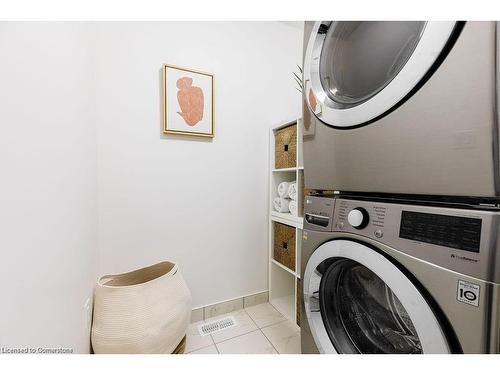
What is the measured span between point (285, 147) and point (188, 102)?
683mm

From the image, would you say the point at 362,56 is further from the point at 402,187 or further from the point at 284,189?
the point at 284,189

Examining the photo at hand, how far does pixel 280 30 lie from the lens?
5.33ft

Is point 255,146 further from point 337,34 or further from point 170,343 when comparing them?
point 170,343

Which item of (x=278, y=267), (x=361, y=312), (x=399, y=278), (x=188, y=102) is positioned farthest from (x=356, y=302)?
(x=188, y=102)

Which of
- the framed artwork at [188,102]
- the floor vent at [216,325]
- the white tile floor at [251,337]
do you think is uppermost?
the framed artwork at [188,102]

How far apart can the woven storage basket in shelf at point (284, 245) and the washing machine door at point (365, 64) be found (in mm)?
842

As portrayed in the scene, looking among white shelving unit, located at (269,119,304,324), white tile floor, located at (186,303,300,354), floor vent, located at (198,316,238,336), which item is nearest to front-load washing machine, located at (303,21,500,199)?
white shelving unit, located at (269,119,304,324)

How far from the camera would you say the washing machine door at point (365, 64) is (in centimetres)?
48

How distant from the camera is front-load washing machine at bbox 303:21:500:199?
40 cm

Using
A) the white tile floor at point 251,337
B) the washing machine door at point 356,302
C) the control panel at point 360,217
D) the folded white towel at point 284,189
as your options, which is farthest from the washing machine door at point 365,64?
the white tile floor at point 251,337

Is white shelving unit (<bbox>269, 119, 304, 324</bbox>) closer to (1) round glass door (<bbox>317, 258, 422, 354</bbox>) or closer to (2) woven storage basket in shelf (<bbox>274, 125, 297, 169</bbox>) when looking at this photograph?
(2) woven storage basket in shelf (<bbox>274, 125, 297, 169</bbox>)

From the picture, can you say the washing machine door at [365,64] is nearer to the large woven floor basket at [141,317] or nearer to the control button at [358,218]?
the control button at [358,218]
